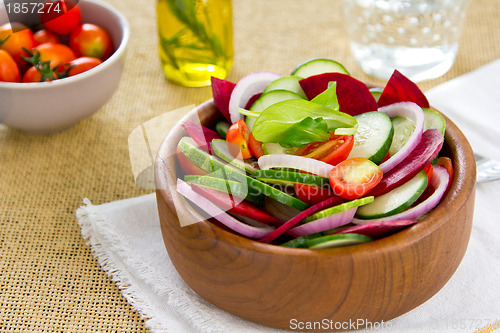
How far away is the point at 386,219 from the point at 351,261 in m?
0.13

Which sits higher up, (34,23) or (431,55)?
(34,23)

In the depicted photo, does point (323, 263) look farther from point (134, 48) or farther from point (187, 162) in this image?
point (134, 48)

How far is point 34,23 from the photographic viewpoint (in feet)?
6.16

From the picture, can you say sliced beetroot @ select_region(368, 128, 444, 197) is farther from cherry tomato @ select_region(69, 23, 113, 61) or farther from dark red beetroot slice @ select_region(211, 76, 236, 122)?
cherry tomato @ select_region(69, 23, 113, 61)

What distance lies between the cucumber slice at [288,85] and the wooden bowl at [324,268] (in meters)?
0.37

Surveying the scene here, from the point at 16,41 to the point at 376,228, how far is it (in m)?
1.32

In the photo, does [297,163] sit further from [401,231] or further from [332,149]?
[401,231]

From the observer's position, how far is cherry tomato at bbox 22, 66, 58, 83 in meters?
1.66

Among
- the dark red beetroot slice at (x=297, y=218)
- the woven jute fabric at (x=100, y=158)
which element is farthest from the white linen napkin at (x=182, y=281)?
the dark red beetroot slice at (x=297, y=218)

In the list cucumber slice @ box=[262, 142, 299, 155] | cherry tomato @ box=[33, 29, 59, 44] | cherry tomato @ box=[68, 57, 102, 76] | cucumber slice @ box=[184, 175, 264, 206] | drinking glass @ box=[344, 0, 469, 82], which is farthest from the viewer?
drinking glass @ box=[344, 0, 469, 82]

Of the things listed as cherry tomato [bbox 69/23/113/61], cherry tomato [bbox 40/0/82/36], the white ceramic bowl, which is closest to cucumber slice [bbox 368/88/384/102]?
the white ceramic bowl

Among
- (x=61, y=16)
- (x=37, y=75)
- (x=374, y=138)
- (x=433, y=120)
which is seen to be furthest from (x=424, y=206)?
(x=61, y=16)

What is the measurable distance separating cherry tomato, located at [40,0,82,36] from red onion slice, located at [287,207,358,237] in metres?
1.20

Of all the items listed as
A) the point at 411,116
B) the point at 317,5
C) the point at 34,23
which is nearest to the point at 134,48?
the point at 34,23
